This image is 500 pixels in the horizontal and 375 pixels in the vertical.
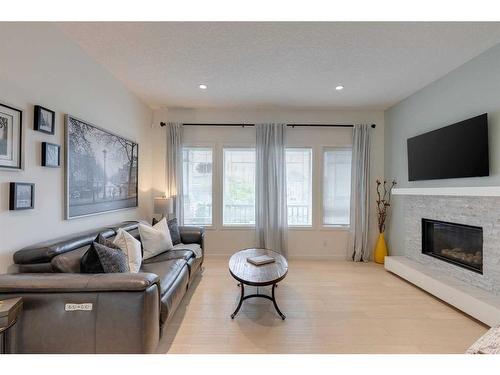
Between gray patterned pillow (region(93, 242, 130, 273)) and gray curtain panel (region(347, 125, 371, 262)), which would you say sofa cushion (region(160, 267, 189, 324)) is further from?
gray curtain panel (region(347, 125, 371, 262))

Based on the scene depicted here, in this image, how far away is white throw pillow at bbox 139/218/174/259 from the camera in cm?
289

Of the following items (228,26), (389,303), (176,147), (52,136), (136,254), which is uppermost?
(228,26)

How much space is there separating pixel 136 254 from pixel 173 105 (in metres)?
2.86

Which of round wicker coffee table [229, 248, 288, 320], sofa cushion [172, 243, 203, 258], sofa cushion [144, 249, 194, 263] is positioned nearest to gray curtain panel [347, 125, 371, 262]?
round wicker coffee table [229, 248, 288, 320]

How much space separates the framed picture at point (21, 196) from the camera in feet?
5.71

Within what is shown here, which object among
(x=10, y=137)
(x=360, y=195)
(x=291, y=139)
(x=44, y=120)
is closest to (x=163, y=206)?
(x=44, y=120)

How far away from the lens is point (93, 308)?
1.52 metres

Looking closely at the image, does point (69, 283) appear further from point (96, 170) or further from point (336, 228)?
point (336, 228)

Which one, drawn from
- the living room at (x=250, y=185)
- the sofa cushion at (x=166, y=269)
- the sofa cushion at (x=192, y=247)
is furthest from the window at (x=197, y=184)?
the sofa cushion at (x=166, y=269)

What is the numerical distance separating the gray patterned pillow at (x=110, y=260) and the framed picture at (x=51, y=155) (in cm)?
85
